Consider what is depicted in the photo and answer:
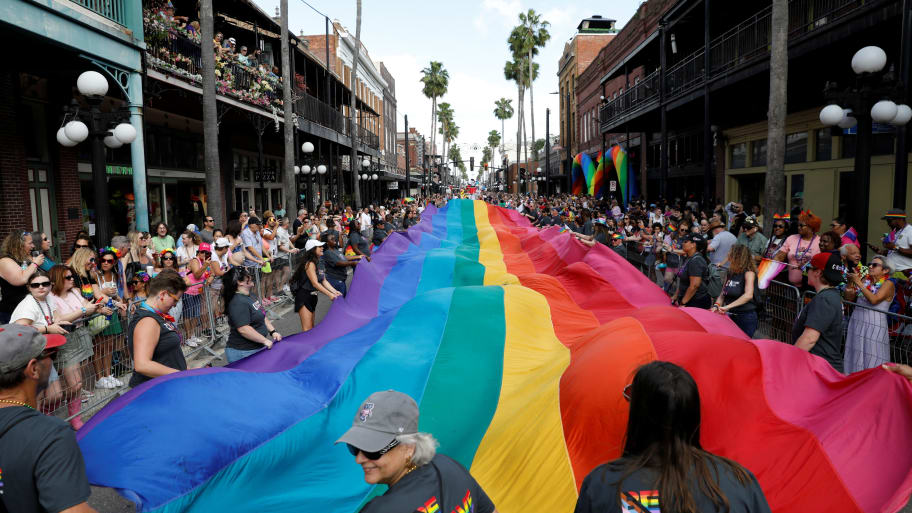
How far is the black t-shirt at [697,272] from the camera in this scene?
8383mm

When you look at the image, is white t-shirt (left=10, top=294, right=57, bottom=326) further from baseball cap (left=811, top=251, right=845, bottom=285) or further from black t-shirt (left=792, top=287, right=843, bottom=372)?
baseball cap (left=811, top=251, right=845, bottom=285)

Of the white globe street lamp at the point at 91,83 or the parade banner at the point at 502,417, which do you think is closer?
the parade banner at the point at 502,417

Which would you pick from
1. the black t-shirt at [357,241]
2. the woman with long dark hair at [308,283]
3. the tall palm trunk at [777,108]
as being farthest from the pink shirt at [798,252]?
the black t-shirt at [357,241]

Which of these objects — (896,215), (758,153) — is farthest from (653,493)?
(758,153)

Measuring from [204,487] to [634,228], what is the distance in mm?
13466

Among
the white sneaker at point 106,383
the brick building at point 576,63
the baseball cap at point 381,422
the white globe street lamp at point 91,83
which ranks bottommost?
the white sneaker at point 106,383

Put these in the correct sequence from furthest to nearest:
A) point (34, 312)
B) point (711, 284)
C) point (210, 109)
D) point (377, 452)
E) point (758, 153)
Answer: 1. point (758, 153)
2. point (210, 109)
3. point (711, 284)
4. point (34, 312)
5. point (377, 452)

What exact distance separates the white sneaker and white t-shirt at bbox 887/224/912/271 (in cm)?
935

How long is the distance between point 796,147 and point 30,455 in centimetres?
2064

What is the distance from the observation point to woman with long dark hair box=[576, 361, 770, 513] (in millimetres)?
2158

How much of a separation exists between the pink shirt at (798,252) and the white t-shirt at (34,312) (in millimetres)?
9470

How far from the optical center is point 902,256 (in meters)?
8.09

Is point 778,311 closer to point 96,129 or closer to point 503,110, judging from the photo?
point 96,129

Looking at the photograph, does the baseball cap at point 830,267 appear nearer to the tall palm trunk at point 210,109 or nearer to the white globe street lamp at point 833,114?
the white globe street lamp at point 833,114
